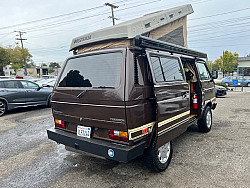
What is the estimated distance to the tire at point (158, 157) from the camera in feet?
9.20

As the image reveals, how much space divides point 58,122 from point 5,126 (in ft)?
12.6

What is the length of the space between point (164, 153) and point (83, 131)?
4.58 ft

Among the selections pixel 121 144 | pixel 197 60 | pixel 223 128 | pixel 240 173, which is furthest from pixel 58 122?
pixel 223 128

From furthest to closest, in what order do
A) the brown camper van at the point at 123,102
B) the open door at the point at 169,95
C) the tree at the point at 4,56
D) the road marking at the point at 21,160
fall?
the tree at the point at 4,56, the road marking at the point at 21,160, the open door at the point at 169,95, the brown camper van at the point at 123,102

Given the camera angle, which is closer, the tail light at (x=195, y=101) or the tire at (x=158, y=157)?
the tire at (x=158, y=157)

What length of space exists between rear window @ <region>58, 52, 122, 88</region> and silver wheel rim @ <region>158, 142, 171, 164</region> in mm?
1346

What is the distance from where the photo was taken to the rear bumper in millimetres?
2373

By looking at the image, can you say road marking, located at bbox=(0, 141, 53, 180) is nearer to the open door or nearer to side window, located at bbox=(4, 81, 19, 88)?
the open door

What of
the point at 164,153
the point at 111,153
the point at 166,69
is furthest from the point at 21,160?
the point at 166,69

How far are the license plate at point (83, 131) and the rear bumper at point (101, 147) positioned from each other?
0.22ft

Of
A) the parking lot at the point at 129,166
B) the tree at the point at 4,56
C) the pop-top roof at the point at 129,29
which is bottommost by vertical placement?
the parking lot at the point at 129,166

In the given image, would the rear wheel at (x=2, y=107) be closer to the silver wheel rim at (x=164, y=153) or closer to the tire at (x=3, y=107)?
the tire at (x=3, y=107)

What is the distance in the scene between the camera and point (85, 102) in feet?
9.15

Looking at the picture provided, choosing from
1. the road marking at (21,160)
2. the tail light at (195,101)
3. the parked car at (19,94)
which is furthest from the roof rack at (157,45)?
the parked car at (19,94)
